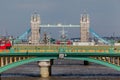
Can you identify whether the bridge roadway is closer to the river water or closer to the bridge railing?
the bridge railing

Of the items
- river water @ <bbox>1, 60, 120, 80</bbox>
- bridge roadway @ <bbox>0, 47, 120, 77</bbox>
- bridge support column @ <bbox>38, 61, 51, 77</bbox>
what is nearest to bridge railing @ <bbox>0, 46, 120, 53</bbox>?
bridge roadway @ <bbox>0, 47, 120, 77</bbox>

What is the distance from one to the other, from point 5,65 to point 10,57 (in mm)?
3476

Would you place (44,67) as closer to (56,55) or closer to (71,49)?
(56,55)

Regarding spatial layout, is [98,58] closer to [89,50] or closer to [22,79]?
[89,50]

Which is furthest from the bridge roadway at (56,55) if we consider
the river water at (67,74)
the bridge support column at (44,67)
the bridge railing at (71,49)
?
the bridge support column at (44,67)

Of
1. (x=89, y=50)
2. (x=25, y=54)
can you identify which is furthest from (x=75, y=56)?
(x=25, y=54)

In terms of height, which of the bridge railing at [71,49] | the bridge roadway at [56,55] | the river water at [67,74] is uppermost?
the bridge railing at [71,49]

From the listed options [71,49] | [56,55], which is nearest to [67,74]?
[71,49]

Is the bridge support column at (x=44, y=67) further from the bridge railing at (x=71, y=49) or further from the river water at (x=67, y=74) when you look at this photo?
the bridge railing at (x=71, y=49)

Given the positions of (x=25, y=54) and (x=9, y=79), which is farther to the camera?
(x=9, y=79)

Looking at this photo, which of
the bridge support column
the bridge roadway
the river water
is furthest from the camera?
the bridge support column

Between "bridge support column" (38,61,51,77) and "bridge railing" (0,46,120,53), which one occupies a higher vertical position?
"bridge railing" (0,46,120,53)

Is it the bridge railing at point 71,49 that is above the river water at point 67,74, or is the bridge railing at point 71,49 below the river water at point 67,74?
above

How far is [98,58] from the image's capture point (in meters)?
97.4
